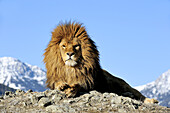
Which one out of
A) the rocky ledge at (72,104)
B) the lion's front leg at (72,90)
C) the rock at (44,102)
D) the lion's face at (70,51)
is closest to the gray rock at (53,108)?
the rocky ledge at (72,104)

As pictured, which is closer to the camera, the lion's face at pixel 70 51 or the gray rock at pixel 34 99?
the gray rock at pixel 34 99

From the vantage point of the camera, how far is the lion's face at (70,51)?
37.9ft

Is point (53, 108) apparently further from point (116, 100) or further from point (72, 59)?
point (72, 59)

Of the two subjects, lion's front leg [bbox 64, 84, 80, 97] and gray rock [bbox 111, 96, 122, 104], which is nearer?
gray rock [bbox 111, 96, 122, 104]

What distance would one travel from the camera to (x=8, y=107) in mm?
10312

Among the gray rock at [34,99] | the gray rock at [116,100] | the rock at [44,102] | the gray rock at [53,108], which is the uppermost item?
the gray rock at [34,99]

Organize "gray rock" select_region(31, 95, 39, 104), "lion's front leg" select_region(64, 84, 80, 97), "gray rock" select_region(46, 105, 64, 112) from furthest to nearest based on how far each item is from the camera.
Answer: "lion's front leg" select_region(64, 84, 80, 97), "gray rock" select_region(31, 95, 39, 104), "gray rock" select_region(46, 105, 64, 112)

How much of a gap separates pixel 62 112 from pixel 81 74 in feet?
8.33

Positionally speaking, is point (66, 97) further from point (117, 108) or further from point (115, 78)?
point (115, 78)

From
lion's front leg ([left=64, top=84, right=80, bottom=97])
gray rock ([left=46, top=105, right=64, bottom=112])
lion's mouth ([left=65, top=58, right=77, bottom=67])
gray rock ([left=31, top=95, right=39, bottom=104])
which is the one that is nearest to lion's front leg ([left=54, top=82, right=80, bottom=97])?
lion's front leg ([left=64, top=84, right=80, bottom=97])

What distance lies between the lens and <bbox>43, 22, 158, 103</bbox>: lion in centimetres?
1169

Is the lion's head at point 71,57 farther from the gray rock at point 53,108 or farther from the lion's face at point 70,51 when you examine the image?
the gray rock at point 53,108

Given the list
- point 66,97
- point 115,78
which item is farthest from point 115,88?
point 66,97

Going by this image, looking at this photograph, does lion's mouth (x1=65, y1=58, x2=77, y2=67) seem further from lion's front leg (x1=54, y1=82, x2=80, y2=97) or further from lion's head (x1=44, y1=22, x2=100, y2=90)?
lion's front leg (x1=54, y1=82, x2=80, y2=97)
